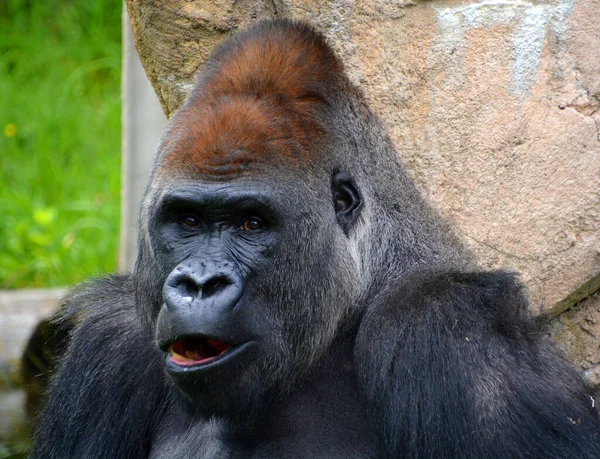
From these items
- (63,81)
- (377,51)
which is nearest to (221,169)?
(377,51)

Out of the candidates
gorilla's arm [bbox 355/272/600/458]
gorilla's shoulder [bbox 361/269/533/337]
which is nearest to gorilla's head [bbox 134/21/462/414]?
gorilla's shoulder [bbox 361/269/533/337]

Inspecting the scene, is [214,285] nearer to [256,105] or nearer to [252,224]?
[252,224]

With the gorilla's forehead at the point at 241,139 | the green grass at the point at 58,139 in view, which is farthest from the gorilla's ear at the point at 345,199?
the green grass at the point at 58,139

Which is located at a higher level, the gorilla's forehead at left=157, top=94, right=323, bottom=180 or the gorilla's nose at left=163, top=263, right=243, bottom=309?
the gorilla's forehead at left=157, top=94, right=323, bottom=180

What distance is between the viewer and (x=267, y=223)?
331cm

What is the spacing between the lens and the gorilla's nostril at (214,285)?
306 cm

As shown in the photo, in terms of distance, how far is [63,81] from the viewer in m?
9.79

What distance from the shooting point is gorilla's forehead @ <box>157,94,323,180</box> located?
129 inches

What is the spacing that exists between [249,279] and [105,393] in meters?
0.96

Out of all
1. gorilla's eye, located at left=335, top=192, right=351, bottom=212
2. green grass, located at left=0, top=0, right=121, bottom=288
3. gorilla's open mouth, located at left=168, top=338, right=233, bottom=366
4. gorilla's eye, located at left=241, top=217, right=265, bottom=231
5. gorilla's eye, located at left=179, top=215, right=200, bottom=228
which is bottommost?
green grass, located at left=0, top=0, right=121, bottom=288

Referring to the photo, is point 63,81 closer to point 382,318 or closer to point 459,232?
point 459,232

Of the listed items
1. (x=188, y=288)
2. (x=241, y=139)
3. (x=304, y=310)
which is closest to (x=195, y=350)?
(x=188, y=288)

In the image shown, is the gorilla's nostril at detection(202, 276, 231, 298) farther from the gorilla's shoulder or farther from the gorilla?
the gorilla's shoulder

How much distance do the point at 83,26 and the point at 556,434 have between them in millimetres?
8645
